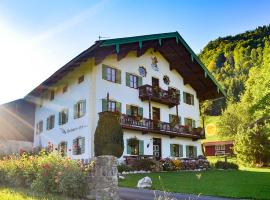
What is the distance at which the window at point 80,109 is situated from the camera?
26169 millimetres

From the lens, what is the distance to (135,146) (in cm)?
2727

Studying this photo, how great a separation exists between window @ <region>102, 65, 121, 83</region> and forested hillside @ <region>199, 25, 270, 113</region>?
95.5m

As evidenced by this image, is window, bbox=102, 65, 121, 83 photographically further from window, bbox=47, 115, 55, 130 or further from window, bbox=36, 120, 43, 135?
window, bbox=36, 120, 43, 135

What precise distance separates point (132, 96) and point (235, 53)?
390 feet

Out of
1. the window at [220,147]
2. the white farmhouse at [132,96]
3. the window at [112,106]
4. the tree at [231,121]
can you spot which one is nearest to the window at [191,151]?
the white farmhouse at [132,96]

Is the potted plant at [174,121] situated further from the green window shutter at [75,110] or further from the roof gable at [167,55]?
the green window shutter at [75,110]

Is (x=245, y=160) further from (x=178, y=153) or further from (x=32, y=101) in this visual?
(x=32, y=101)

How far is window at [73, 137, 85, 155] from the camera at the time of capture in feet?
84.1

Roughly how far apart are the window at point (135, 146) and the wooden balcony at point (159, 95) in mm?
3969

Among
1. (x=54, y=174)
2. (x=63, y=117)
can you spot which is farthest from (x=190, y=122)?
(x=54, y=174)

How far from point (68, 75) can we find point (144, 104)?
703 centimetres

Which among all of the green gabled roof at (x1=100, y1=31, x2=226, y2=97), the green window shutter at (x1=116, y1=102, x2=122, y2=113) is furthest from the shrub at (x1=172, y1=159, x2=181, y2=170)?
the green gabled roof at (x1=100, y1=31, x2=226, y2=97)

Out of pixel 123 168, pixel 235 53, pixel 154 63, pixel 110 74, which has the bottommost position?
pixel 123 168

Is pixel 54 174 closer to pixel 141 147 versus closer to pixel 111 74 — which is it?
pixel 111 74
